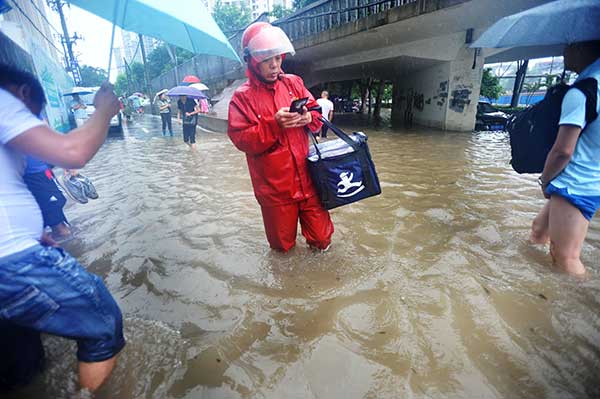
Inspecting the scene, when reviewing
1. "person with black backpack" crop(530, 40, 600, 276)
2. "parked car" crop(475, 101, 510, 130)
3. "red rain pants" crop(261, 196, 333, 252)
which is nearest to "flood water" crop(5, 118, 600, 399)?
"red rain pants" crop(261, 196, 333, 252)

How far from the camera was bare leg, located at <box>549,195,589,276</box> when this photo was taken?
6.64ft

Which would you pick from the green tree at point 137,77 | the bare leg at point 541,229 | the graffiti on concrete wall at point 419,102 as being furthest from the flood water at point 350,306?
the green tree at point 137,77

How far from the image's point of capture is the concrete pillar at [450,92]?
10.9 metres

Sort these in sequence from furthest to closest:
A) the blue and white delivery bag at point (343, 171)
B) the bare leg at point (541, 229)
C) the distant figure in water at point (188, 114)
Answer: the distant figure in water at point (188, 114), the bare leg at point (541, 229), the blue and white delivery bag at point (343, 171)

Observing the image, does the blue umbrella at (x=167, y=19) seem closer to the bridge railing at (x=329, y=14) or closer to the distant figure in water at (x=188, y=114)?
the distant figure in water at (x=188, y=114)

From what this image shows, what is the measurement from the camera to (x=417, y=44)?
10891 millimetres

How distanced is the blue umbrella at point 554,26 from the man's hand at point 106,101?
8.34 ft

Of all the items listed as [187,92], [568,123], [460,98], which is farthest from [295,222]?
[460,98]

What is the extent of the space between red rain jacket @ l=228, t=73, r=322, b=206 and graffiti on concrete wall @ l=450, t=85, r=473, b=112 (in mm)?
10909

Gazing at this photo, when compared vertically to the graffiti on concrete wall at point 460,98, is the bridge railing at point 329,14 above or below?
above

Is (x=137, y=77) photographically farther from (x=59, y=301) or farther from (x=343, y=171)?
(x=59, y=301)

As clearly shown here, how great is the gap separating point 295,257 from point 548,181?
6.49 feet

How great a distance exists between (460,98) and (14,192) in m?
12.9

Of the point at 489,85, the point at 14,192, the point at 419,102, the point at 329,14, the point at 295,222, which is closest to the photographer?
the point at 14,192
